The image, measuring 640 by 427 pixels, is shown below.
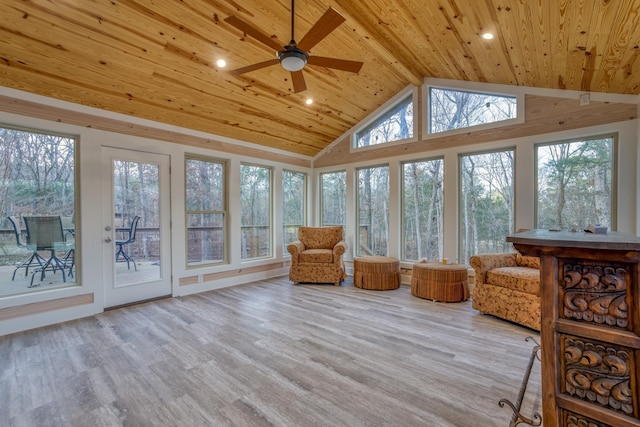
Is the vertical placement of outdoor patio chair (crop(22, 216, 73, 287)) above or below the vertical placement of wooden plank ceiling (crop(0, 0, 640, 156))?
below

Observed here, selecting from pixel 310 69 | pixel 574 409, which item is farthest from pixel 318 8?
pixel 574 409


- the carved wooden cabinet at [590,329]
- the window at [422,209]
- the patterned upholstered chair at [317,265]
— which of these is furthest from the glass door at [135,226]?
the carved wooden cabinet at [590,329]

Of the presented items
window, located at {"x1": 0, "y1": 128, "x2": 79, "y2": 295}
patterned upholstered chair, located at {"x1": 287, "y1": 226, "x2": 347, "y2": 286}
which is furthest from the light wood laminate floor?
patterned upholstered chair, located at {"x1": 287, "y1": 226, "x2": 347, "y2": 286}

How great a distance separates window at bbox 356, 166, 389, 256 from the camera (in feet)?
17.8

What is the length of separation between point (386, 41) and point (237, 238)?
12.1 ft

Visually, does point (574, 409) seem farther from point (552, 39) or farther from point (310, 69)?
point (310, 69)

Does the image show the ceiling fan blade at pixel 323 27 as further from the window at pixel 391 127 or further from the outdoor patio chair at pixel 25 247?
the outdoor patio chair at pixel 25 247

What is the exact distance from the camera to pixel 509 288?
326cm

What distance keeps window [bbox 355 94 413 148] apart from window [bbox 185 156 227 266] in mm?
2690

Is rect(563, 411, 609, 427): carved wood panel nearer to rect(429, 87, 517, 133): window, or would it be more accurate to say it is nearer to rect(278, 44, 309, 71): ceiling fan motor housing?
rect(278, 44, 309, 71): ceiling fan motor housing

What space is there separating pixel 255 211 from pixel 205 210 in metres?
0.99

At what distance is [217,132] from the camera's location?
477 centimetres

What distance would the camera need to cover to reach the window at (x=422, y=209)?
4.80 meters

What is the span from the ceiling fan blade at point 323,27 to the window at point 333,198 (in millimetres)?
3587
